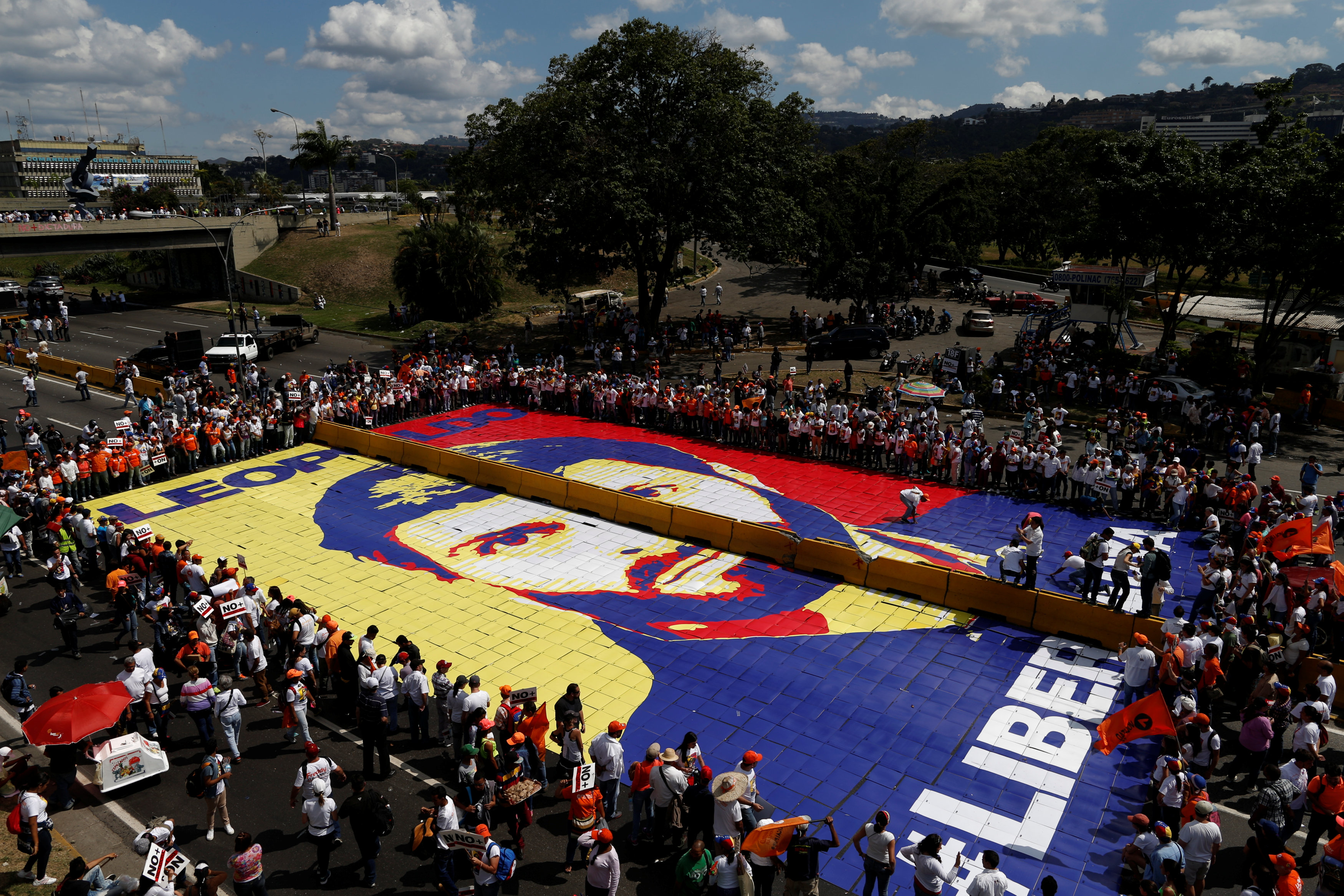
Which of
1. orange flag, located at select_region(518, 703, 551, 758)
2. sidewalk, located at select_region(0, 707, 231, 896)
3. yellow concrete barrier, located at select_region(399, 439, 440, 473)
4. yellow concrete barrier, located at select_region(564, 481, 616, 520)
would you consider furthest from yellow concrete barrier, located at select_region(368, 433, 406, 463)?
orange flag, located at select_region(518, 703, 551, 758)

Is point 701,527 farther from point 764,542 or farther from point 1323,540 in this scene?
point 1323,540

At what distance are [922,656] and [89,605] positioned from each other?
17.9m

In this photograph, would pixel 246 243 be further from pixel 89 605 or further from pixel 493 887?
pixel 493 887

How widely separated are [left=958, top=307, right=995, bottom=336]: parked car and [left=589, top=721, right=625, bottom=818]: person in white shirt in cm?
4029

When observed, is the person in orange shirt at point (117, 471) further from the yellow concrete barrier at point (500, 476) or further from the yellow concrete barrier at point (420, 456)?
the yellow concrete barrier at point (500, 476)

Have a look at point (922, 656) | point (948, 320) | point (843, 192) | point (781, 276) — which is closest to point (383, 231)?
point (781, 276)

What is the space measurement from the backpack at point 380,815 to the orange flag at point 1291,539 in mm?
17307

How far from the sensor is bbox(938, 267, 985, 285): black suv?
54438 mm

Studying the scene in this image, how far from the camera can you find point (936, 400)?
32.3 m

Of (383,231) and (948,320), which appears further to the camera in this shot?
(383,231)

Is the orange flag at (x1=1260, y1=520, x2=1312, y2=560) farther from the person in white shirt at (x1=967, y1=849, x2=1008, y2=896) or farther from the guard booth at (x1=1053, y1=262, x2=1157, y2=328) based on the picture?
the guard booth at (x1=1053, y1=262, x2=1157, y2=328)

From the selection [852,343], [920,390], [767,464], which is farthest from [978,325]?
[767,464]

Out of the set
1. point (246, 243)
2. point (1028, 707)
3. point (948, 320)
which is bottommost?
point (1028, 707)

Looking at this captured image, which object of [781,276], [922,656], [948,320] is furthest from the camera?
[781,276]
